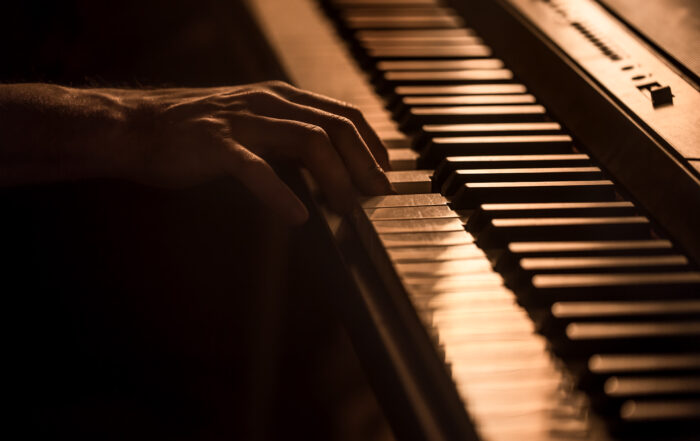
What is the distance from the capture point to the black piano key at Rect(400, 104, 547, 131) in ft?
3.53

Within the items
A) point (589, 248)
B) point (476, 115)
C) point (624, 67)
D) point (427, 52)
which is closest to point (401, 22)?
point (427, 52)

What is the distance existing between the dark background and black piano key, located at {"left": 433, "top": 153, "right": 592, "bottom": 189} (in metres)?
0.64

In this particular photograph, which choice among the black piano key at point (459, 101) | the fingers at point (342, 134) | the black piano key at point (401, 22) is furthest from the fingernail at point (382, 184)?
the black piano key at point (401, 22)

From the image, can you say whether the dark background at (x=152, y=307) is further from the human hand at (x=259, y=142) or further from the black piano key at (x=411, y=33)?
the human hand at (x=259, y=142)

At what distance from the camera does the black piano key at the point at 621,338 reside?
0.65 meters

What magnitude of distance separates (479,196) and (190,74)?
1509 mm

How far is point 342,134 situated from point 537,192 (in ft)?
0.89

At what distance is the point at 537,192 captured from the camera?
0.90 meters

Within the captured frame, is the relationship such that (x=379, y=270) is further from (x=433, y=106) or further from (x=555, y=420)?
Result: (x=433, y=106)

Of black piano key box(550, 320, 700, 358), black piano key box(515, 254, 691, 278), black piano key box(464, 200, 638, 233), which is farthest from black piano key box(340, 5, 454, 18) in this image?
black piano key box(550, 320, 700, 358)

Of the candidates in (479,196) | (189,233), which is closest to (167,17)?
(189,233)

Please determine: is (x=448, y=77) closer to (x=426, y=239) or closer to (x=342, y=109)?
(x=342, y=109)

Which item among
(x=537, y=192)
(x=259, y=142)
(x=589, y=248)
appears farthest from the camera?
(x=259, y=142)

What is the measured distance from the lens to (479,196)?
0.90 meters
